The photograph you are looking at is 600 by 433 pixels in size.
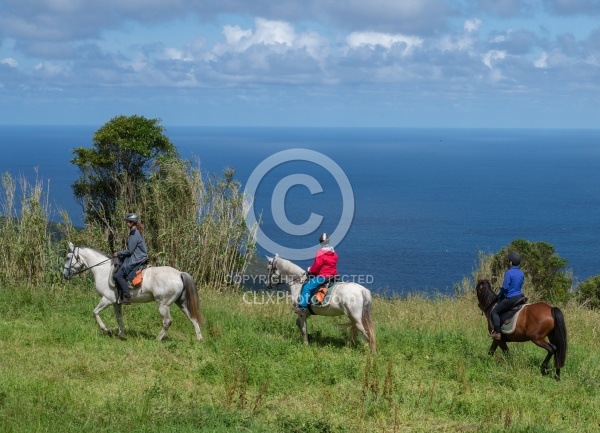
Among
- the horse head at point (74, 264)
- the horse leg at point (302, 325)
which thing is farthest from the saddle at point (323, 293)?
the horse head at point (74, 264)

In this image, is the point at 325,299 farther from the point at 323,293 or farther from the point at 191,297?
the point at 191,297

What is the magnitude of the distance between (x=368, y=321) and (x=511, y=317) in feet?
7.91

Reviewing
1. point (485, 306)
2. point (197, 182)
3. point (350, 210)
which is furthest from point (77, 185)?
point (350, 210)

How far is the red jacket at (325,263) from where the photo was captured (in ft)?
42.2

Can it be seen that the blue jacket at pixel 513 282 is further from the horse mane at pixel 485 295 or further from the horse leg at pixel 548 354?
the horse leg at pixel 548 354

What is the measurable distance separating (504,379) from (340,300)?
3.13 metres

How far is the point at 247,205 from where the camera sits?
2034 cm

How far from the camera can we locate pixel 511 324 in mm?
12047

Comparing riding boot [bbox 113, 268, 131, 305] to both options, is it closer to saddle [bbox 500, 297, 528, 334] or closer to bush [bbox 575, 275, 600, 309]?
saddle [bbox 500, 297, 528, 334]

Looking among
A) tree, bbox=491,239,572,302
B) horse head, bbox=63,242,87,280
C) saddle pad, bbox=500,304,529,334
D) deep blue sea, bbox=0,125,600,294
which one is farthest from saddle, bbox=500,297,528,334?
tree, bbox=491,239,572,302

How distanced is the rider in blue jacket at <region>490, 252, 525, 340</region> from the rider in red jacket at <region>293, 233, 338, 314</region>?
9.48 feet

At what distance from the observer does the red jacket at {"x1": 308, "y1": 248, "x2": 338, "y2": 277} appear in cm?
1286

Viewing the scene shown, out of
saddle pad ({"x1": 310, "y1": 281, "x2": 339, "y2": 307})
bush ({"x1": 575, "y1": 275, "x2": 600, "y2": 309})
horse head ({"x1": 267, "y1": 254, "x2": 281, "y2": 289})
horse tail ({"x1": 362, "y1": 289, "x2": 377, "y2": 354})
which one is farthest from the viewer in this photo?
bush ({"x1": 575, "y1": 275, "x2": 600, "y2": 309})

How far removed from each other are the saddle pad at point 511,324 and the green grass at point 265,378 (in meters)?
0.49
